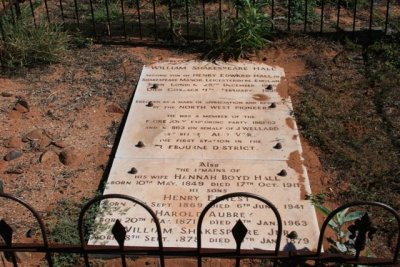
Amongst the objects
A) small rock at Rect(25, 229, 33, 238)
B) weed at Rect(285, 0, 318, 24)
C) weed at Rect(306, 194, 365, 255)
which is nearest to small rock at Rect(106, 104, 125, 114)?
small rock at Rect(25, 229, 33, 238)

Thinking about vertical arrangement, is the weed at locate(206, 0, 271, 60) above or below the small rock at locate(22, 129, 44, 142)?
above

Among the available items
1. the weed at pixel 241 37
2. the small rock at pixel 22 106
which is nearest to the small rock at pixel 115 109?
the small rock at pixel 22 106

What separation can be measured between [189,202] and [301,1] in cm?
386

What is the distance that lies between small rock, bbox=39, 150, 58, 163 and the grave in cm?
53

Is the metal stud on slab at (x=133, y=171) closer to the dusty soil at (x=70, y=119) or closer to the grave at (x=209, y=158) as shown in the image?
the grave at (x=209, y=158)

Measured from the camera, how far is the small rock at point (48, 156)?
4.44m

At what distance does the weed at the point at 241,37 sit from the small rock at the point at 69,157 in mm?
1931

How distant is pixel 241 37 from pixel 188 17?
94 centimetres

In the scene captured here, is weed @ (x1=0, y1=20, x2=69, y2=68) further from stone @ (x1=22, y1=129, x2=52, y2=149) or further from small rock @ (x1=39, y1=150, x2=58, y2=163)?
small rock @ (x1=39, y1=150, x2=58, y2=163)

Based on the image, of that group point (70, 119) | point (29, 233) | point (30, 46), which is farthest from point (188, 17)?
point (29, 233)

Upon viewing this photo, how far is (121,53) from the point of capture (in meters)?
5.96

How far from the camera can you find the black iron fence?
20.2ft

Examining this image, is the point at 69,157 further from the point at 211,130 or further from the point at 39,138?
the point at 211,130

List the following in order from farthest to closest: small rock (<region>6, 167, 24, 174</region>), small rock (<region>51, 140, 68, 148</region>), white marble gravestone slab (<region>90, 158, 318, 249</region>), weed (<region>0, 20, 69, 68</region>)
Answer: weed (<region>0, 20, 69, 68</region>) → small rock (<region>51, 140, 68, 148</region>) → small rock (<region>6, 167, 24, 174</region>) → white marble gravestone slab (<region>90, 158, 318, 249</region>)
